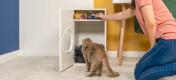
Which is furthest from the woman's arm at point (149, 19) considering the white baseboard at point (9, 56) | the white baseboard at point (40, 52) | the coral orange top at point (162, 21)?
the white baseboard at point (40, 52)

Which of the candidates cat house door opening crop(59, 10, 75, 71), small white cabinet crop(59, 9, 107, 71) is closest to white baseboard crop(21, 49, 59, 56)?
small white cabinet crop(59, 9, 107, 71)

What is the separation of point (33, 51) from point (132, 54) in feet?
3.62

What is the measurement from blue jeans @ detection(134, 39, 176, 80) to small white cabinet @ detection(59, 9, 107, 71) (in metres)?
0.79

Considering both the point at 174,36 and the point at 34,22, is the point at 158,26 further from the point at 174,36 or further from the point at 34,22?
the point at 34,22

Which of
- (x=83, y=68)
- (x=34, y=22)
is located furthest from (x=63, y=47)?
(x=34, y=22)

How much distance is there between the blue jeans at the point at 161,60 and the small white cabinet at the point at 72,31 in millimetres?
792

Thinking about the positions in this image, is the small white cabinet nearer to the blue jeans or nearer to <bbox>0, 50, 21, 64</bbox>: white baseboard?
<bbox>0, 50, 21, 64</bbox>: white baseboard

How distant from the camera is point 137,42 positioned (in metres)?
2.99

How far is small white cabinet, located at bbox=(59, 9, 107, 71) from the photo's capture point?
6.98 ft

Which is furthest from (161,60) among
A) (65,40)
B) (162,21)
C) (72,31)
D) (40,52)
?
(40,52)

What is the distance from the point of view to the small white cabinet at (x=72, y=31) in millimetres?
2129

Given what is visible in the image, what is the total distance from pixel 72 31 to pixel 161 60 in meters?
1.07

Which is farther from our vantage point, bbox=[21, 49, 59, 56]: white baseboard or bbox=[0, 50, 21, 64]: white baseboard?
bbox=[21, 49, 59, 56]: white baseboard

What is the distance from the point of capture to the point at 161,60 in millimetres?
1488
